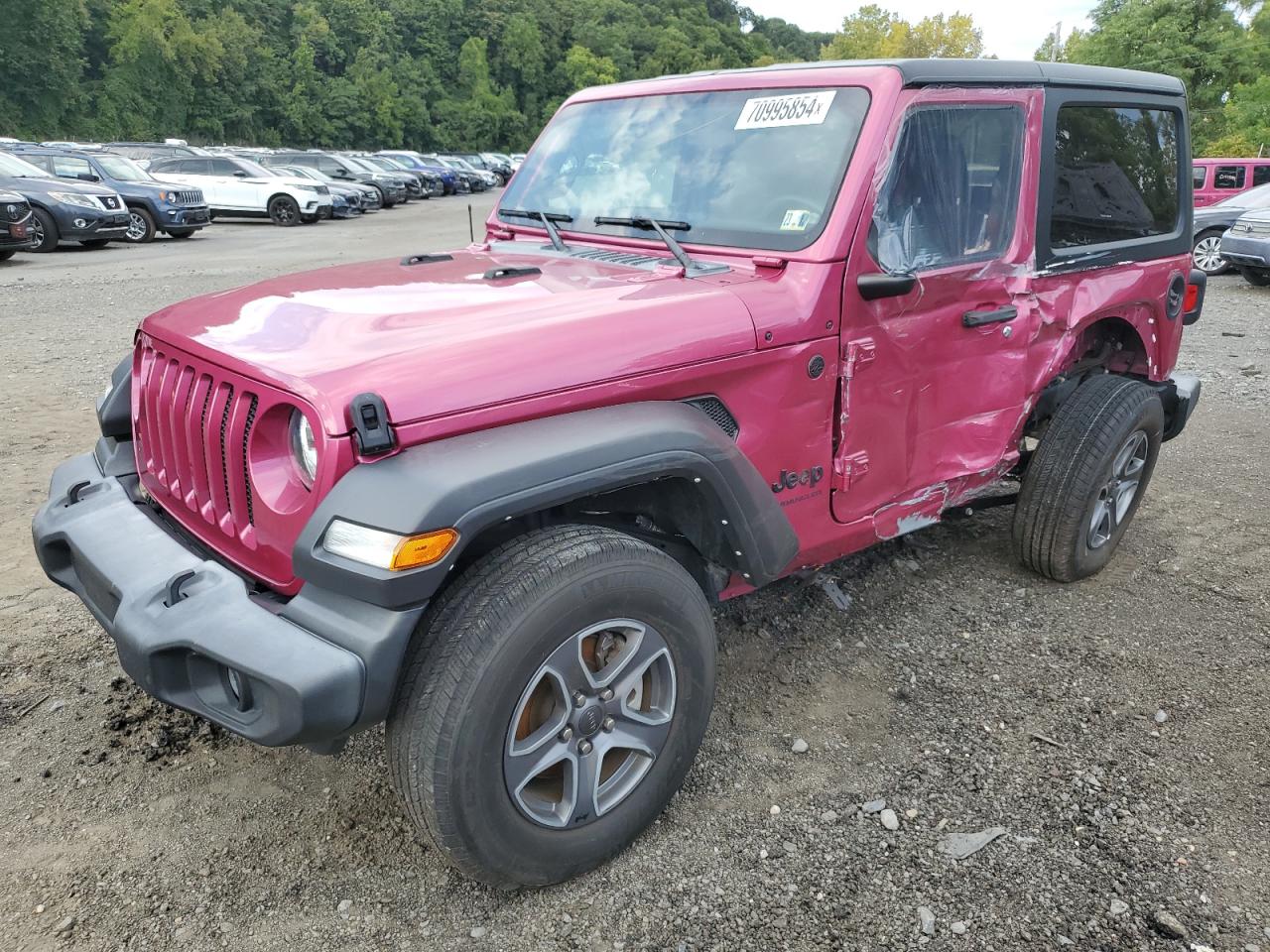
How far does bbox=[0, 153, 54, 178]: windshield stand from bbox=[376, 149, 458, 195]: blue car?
798 inches

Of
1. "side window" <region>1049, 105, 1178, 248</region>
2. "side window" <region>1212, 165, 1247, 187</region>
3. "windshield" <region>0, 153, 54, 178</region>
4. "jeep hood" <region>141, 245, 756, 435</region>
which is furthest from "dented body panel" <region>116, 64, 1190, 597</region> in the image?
"side window" <region>1212, 165, 1247, 187</region>

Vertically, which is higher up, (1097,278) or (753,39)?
(753,39)

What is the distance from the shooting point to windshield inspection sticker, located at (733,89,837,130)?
9.70 ft

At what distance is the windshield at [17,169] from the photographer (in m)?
14.2

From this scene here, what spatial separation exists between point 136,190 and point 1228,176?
63.4 feet

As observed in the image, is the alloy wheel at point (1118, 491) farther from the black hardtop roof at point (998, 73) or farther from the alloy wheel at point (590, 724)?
the alloy wheel at point (590, 724)

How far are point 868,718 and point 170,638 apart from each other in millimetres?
2135

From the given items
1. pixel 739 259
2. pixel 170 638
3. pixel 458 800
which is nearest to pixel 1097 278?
pixel 739 259

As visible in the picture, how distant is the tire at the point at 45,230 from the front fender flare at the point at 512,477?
14793 millimetres

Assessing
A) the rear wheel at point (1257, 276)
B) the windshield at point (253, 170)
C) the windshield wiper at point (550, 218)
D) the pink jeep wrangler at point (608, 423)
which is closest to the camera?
the pink jeep wrangler at point (608, 423)

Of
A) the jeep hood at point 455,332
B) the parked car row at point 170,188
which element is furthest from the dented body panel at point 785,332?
the parked car row at point 170,188

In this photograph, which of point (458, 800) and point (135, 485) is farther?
point (135, 485)

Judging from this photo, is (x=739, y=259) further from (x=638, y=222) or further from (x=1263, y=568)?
(x=1263, y=568)

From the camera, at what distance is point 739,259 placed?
9.46ft
